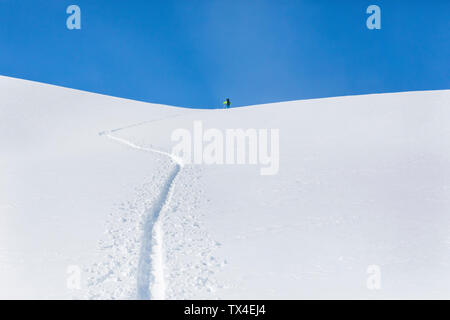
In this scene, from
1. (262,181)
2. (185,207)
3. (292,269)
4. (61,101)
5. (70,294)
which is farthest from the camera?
(61,101)

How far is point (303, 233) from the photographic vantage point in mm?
8148

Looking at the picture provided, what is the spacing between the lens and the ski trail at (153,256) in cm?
588

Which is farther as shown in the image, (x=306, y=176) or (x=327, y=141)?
(x=327, y=141)

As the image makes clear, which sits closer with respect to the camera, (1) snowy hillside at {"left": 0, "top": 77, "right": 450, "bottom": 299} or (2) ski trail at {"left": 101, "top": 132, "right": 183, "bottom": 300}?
(2) ski trail at {"left": 101, "top": 132, "right": 183, "bottom": 300}

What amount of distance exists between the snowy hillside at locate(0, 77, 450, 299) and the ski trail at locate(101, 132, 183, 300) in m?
0.03

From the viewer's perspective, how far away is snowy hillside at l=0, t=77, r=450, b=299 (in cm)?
623

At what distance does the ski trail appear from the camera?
5.88m

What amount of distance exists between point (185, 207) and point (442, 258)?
6264mm

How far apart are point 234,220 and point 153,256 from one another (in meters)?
2.66

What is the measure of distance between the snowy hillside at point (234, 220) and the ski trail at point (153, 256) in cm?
3

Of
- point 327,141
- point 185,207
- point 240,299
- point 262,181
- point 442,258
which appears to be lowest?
point 240,299

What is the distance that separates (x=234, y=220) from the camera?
353 inches

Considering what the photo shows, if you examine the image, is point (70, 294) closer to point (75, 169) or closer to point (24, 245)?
point (24, 245)

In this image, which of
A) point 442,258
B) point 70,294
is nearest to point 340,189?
point 442,258
